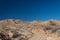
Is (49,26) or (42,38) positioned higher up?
(49,26)

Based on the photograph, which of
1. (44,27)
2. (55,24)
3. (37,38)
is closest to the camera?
(37,38)

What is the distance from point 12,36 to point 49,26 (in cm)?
554

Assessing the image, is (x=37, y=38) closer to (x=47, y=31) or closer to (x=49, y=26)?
(x=47, y=31)

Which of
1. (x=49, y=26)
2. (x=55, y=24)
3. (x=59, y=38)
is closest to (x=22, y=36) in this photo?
(x=59, y=38)

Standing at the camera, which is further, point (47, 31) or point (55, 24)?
point (55, 24)

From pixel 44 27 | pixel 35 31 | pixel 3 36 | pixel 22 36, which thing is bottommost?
pixel 3 36

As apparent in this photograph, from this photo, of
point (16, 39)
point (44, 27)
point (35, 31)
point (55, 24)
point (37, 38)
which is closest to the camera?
point (16, 39)

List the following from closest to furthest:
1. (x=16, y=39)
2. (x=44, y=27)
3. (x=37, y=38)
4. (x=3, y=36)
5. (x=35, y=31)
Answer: (x=3, y=36) < (x=16, y=39) < (x=37, y=38) < (x=35, y=31) < (x=44, y=27)

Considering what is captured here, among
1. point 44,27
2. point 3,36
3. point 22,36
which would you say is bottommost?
point 3,36

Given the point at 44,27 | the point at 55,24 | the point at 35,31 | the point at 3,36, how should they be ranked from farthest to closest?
the point at 55,24 < the point at 44,27 < the point at 35,31 < the point at 3,36

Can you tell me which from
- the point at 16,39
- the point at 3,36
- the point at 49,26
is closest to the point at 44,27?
the point at 49,26

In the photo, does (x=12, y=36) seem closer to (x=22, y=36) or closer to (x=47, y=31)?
(x=22, y=36)

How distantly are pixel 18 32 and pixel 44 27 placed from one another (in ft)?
12.9

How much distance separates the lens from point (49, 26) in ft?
56.0
